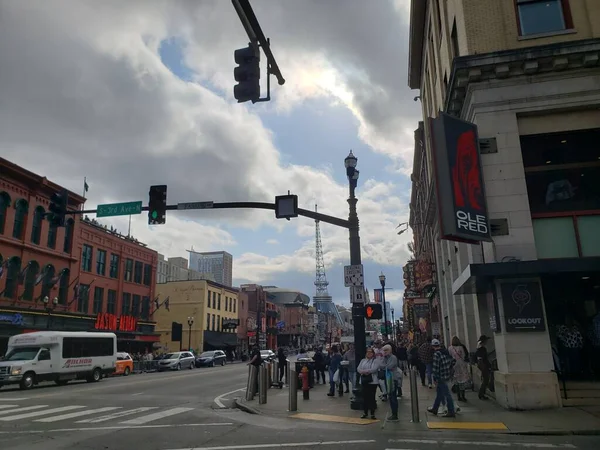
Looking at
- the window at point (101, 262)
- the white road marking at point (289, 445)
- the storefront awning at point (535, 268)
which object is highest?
the window at point (101, 262)

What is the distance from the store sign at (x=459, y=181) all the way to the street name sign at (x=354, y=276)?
8.96 ft

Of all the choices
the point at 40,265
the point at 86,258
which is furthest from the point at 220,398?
the point at 86,258

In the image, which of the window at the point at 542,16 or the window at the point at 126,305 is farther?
the window at the point at 126,305

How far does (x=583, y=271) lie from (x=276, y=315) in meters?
94.0

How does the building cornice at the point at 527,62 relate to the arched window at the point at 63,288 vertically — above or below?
above

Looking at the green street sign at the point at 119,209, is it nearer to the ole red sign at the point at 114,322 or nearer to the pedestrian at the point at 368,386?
the pedestrian at the point at 368,386

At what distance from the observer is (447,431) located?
33.3 ft

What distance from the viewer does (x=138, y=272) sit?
174ft

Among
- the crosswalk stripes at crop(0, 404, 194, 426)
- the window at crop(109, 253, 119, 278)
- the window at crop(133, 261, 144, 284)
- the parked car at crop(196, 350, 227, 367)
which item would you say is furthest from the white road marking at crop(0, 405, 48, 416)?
the window at crop(133, 261, 144, 284)

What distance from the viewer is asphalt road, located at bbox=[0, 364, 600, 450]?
354 inches

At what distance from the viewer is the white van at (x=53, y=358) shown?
78.5 ft

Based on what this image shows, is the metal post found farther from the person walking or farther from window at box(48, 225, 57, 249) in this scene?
window at box(48, 225, 57, 249)

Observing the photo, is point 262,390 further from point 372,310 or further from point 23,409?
point 23,409

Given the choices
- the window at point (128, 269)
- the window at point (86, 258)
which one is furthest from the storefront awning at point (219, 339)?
the window at point (86, 258)
